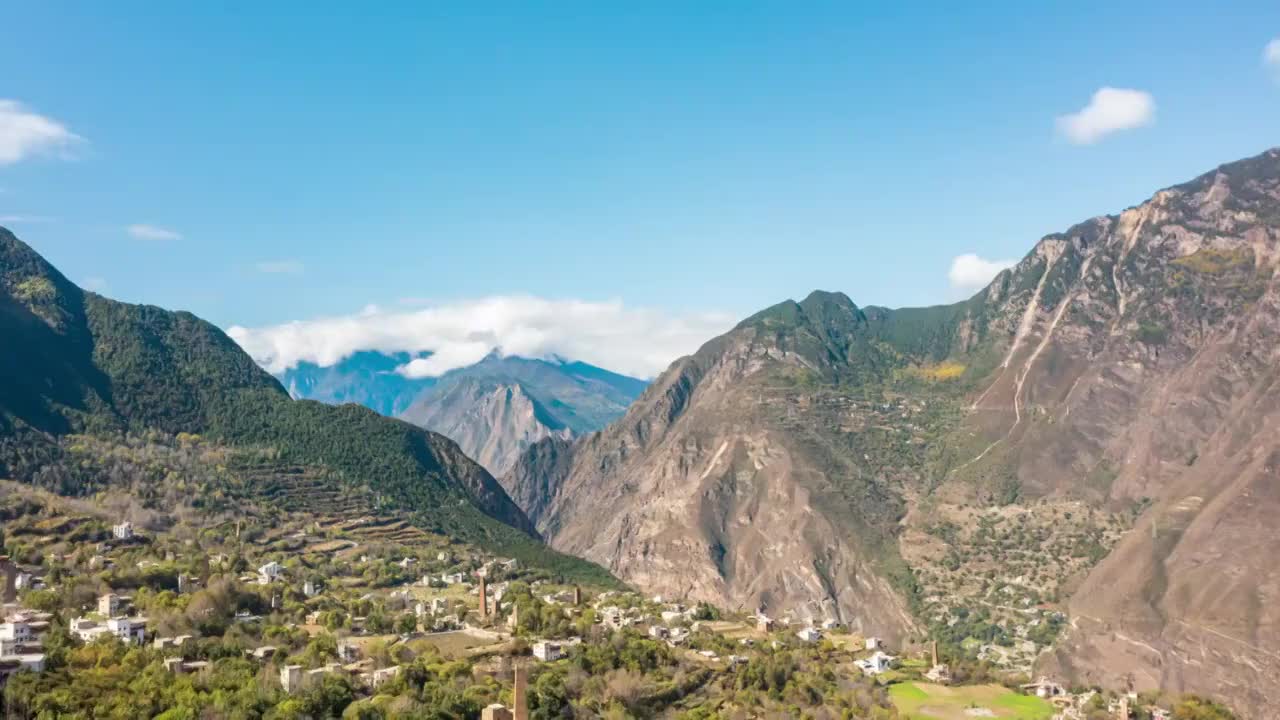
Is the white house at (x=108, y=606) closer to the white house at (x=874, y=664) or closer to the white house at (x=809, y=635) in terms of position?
the white house at (x=874, y=664)

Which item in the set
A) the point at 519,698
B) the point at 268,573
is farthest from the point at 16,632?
the point at 268,573

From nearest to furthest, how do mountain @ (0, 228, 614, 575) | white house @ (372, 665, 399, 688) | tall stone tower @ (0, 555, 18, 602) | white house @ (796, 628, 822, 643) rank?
1. white house @ (372, 665, 399, 688)
2. tall stone tower @ (0, 555, 18, 602)
3. white house @ (796, 628, 822, 643)
4. mountain @ (0, 228, 614, 575)

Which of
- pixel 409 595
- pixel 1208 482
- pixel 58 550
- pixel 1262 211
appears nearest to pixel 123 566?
pixel 58 550

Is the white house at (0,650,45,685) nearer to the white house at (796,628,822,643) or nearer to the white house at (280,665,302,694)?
the white house at (280,665,302,694)

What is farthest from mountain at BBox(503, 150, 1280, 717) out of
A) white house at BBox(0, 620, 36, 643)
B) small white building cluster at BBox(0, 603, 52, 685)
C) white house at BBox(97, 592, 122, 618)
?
white house at BBox(0, 620, 36, 643)

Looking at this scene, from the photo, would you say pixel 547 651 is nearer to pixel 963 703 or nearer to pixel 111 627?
pixel 111 627

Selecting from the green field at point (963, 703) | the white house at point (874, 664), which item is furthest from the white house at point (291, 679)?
the white house at point (874, 664)

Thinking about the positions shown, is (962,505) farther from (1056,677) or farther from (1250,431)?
(1056,677)
